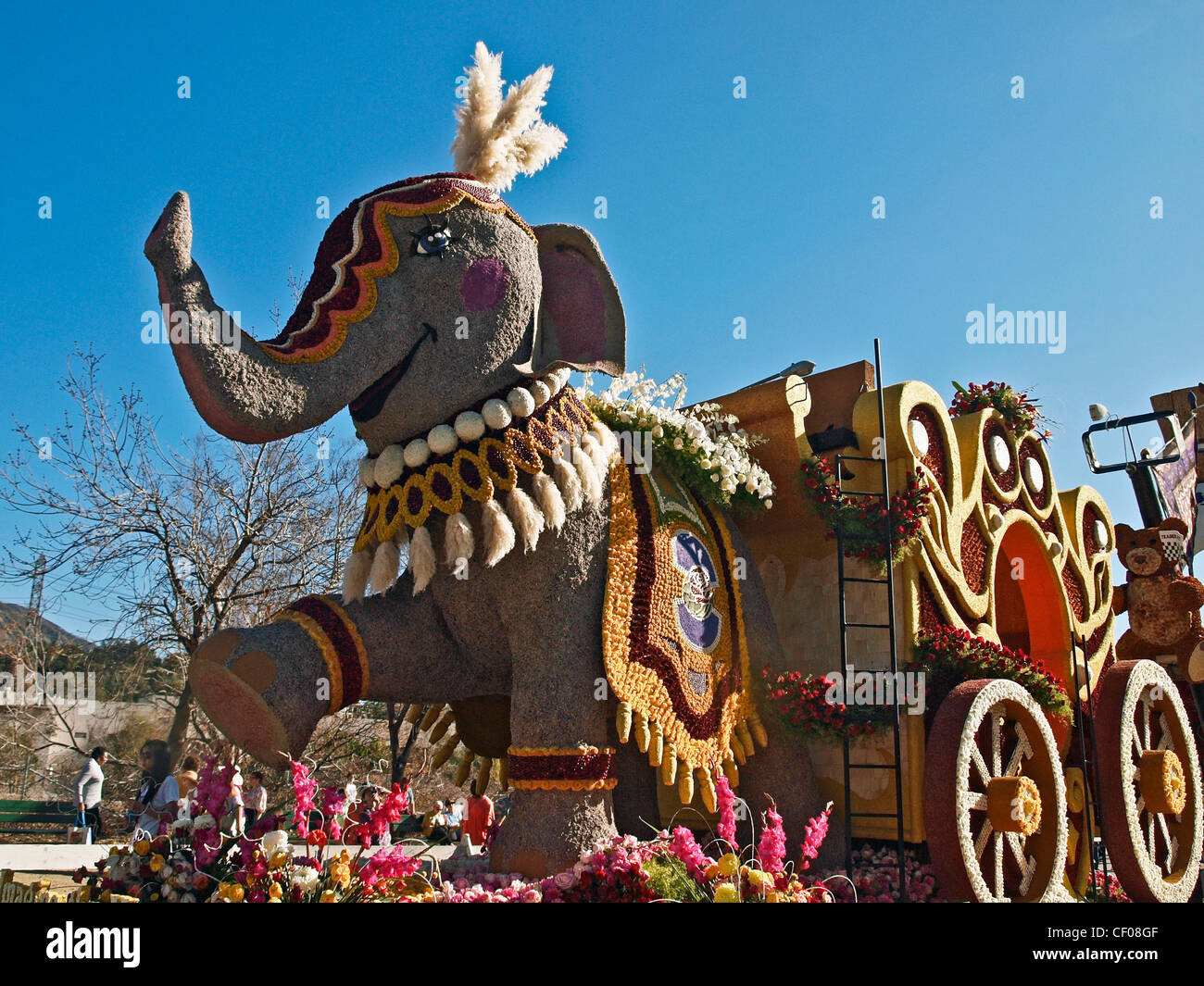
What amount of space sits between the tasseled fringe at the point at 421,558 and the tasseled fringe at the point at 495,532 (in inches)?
10.1

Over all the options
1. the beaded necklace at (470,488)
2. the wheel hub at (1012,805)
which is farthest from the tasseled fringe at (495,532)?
the wheel hub at (1012,805)

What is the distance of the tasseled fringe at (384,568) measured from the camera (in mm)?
4566

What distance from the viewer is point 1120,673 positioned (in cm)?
623

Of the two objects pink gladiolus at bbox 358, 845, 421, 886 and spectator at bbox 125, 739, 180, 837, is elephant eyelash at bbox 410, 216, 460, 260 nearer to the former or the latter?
pink gladiolus at bbox 358, 845, 421, 886

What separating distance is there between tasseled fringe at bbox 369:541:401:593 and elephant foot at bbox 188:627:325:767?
0.53 metres

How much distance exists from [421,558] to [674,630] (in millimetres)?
1308

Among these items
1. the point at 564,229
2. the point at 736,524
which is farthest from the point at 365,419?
the point at 736,524

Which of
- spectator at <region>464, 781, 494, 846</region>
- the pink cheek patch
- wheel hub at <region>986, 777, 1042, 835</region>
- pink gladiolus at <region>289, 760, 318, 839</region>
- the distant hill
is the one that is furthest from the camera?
the distant hill

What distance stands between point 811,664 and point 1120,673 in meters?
1.98

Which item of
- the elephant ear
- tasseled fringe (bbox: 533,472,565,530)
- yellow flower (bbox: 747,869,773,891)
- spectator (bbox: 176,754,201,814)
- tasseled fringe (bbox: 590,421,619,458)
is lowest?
spectator (bbox: 176,754,201,814)

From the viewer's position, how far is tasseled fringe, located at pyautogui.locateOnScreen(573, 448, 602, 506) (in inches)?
189

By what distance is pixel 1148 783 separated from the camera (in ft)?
20.6

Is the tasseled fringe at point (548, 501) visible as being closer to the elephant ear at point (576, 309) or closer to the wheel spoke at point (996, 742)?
the elephant ear at point (576, 309)

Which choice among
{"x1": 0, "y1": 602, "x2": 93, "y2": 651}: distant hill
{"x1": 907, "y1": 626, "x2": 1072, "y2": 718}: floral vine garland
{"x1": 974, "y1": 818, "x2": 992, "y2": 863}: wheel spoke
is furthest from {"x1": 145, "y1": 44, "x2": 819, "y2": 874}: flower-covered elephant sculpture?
{"x1": 0, "y1": 602, "x2": 93, "y2": 651}: distant hill
